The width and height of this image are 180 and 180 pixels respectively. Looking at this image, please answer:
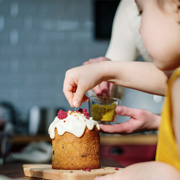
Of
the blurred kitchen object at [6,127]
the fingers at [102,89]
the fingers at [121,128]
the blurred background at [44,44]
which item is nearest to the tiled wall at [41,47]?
the blurred background at [44,44]

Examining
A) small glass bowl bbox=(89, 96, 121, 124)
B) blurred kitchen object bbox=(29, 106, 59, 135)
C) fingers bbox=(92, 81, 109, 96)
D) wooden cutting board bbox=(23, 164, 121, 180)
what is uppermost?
fingers bbox=(92, 81, 109, 96)

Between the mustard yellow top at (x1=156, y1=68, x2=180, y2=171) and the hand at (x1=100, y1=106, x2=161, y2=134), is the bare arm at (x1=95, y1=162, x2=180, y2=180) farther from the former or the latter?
the hand at (x1=100, y1=106, x2=161, y2=134)

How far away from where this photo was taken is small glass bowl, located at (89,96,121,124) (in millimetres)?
1084

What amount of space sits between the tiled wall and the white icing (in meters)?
2.16

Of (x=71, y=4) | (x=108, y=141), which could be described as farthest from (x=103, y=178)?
(x=71, y=4)

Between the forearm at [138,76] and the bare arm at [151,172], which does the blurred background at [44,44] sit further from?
the bare arm at [151,172]

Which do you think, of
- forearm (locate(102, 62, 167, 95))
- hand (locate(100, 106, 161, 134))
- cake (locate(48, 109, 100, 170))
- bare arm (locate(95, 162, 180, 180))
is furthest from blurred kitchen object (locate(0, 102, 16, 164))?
bare arm (locate(95, 162, 180, 180))

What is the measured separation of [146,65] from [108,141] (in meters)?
1.74

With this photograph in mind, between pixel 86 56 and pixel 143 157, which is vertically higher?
pixel 86 56

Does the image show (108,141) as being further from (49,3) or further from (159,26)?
(159,26)

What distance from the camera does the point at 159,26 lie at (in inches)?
27.1

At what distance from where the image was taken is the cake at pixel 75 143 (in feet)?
3.18

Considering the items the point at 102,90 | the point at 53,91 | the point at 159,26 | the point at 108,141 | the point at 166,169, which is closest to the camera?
the point at 166,169

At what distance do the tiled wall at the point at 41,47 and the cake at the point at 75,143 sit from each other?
217 centimetres
